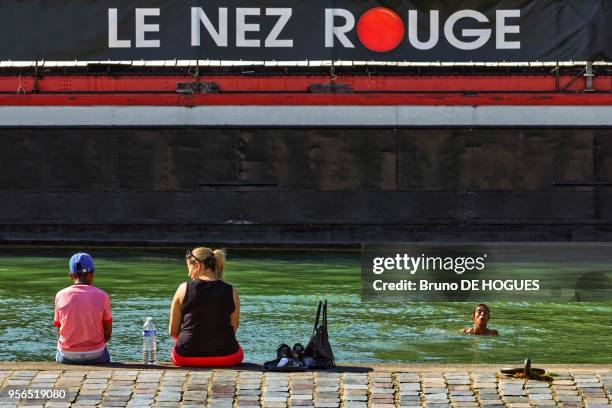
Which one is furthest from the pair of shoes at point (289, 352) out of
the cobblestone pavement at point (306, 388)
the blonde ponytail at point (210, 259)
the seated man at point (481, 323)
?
the seated man at point (481, 323)

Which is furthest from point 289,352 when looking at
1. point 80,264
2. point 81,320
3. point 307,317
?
point 307,317

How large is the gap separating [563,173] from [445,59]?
2415mm

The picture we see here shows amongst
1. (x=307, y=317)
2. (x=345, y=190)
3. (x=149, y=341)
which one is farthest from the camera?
(x=345, y=190)

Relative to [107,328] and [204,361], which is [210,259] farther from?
[107,328]

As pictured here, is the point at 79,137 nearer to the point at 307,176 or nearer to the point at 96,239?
the point at 96,239

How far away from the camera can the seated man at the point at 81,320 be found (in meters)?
8.77

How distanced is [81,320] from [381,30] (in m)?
10.7

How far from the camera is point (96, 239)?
61.6 ft

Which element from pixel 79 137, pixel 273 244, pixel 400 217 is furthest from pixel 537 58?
pixel 79 137

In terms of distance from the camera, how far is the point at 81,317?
8758mm

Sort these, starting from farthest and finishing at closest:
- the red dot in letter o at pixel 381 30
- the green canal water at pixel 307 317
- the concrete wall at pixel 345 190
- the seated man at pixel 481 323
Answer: the concrete wall at pixel 345 190
the red dot in letter o at pixel 381 30
the seated man at pixel 481 323
the green canal water at pixel 307 317

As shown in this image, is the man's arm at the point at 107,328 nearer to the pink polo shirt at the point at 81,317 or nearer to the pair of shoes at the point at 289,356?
the pink polo shirt at the point at 81,317

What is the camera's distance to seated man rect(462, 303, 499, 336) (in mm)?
11555

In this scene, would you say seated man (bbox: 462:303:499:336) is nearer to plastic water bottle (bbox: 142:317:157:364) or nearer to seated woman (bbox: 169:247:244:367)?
plastic water bottle (bbox: 142:317:157:364)
